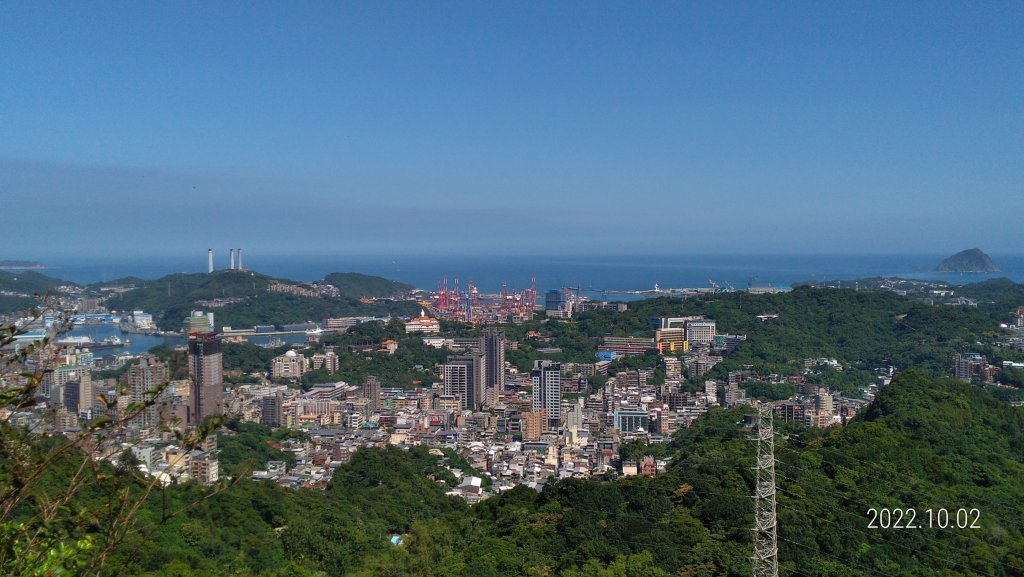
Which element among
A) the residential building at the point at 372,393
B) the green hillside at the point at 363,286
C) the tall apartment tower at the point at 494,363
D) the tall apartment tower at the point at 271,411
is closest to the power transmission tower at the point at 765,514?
the tall apartment tower at the point at 271,411

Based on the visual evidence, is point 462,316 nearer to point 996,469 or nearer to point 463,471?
point 463,471

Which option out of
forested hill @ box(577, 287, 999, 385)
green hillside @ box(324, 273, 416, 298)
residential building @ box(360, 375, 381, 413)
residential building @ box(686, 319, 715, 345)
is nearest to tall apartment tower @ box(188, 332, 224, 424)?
residential building @ box(360, 375, 381, 413)

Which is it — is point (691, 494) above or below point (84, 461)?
below

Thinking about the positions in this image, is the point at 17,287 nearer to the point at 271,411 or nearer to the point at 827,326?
the point at 271,411

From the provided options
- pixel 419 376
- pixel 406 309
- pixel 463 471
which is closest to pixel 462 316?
pixel 406 309

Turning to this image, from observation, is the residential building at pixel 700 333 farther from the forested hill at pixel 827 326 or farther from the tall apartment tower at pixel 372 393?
the tall apartment tower at pixel 372 393

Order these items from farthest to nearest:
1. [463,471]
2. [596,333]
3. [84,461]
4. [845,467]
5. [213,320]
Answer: [213,320], [596,333], [463,471], [845,467], [84,461]
